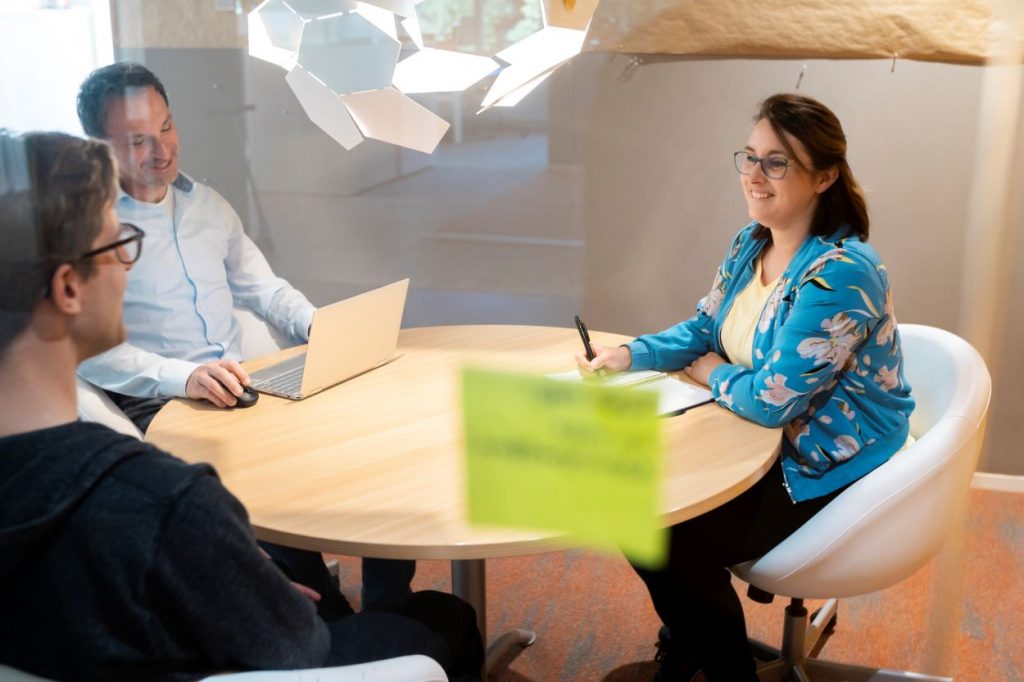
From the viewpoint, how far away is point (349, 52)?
1366 mm

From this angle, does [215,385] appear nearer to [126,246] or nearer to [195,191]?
[195,191]

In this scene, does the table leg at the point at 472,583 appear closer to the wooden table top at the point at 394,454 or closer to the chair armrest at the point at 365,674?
the wooden table top at the point at 394,454

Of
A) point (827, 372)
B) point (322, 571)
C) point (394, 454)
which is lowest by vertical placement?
point (322, 571)

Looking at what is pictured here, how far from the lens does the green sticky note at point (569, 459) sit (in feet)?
3.81

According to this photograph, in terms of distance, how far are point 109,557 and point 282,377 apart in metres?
1.00

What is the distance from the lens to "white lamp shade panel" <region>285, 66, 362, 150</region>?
139 cm

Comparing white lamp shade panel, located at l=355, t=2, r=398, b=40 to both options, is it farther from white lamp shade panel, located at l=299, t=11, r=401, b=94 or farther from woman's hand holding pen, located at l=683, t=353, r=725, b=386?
woman's hand holding pen, located at l=683, t=353, r=725, b=386

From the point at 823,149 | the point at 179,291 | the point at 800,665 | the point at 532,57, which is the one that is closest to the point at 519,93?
the point at 532,57

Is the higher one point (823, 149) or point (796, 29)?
point (796, 29)

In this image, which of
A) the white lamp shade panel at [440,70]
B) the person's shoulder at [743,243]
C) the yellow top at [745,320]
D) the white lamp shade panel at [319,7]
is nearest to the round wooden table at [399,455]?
the yellow top at [745,320]

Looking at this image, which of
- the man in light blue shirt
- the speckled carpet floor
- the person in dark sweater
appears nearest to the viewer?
the person in dark sweater

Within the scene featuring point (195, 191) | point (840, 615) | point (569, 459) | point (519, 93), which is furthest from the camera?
point (840, 615)

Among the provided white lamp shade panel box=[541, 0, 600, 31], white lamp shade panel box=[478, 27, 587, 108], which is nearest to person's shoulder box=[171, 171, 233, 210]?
white lamp shade panel box=[478, 27, 587, 108]

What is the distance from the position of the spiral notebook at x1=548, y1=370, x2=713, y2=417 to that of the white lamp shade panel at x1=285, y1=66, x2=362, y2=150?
0.50 m
